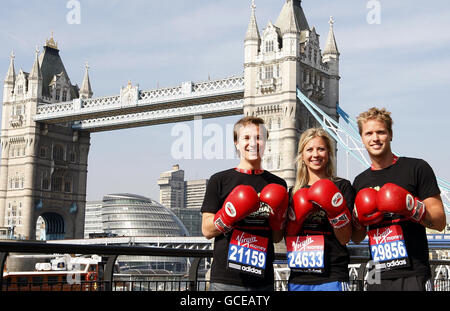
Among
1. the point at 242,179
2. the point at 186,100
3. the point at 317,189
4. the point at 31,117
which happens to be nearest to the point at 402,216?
the point at 317,189

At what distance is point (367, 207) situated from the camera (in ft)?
12.9

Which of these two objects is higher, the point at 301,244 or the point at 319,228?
the point at 319,228

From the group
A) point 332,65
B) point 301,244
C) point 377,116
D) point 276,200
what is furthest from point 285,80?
point 276,200

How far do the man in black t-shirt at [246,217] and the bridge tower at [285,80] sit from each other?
106ft

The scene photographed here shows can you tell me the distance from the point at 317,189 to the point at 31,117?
48.7 metres

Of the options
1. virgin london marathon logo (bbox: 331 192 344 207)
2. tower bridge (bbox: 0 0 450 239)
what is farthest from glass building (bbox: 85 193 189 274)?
virgin london marathon logo (bbox: 331 192 344 207)

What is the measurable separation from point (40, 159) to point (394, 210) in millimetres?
49654

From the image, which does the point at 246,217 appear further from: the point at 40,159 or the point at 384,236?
the point at 40,159

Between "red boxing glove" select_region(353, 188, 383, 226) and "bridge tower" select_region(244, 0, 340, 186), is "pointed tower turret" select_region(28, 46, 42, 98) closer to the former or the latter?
"bridge tower" select_region(244, 0, 340, 186)

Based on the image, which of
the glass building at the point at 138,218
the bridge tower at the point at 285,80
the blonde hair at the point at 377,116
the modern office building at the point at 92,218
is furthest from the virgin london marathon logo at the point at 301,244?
the modern office building at the point at 92,218

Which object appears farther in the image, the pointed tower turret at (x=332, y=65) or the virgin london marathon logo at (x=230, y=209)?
the pointed tower turret at (x=332, y=65)

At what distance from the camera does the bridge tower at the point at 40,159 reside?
164 feet

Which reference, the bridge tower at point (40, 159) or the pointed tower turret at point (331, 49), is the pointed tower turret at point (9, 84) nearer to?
the bridge tower at point (40, 159)
